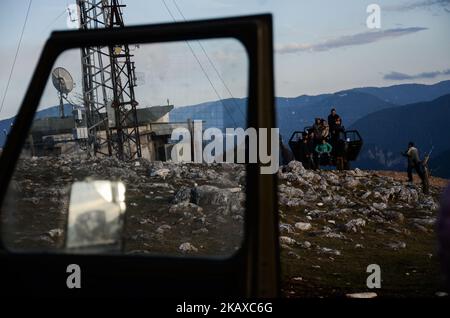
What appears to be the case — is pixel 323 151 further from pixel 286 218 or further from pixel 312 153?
pixel 286 218

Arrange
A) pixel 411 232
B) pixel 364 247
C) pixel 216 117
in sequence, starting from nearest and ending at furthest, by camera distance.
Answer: pixel 216 117 → pixel 364 247 → pixel 411 232

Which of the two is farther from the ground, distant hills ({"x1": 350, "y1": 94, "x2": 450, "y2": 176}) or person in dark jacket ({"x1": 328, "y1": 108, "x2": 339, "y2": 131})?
distant hills ({"x1": 350, "y1": 94, "x2": 450, "y2": 176})

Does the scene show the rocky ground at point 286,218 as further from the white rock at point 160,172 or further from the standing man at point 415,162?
the standing man at point 415,162

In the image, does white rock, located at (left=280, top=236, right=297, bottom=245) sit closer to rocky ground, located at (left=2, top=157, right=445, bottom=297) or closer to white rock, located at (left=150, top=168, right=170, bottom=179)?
rocky ground, located at (left=2, top=157, right=445, bottom=297)

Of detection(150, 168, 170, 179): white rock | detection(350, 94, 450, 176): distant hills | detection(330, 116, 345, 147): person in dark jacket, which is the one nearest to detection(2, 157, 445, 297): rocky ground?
detection(150, 168, 170, 179): white rock

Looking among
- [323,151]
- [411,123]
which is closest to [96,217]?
[323,151]

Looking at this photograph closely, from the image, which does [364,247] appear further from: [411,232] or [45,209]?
[45,209]
